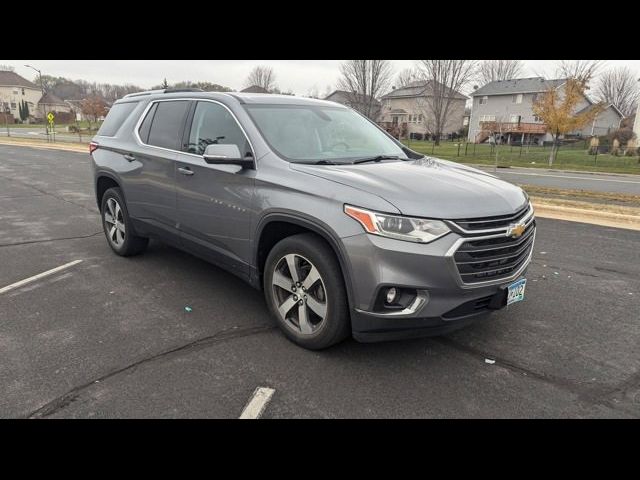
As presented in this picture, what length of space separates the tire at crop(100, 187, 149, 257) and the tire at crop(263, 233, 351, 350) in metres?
2.56

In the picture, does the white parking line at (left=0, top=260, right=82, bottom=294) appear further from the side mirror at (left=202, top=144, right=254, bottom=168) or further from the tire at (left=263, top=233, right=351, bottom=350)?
the tire at (left=263, top=233, right=351, bottom=350)

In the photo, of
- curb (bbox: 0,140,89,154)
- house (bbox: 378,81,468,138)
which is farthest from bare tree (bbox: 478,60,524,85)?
curb (bbox: 0,140,89,154)

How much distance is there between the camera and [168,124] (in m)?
4.77

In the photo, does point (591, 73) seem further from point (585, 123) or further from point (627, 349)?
point (627, 349)

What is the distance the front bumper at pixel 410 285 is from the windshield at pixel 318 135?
1.13m

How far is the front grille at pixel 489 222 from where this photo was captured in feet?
9.62

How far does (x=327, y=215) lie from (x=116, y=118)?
3.91 meters

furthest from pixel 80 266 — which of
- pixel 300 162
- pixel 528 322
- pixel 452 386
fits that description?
pixel 528 322

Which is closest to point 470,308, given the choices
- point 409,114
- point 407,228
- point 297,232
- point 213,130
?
point 407,228

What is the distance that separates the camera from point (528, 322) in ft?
13.1

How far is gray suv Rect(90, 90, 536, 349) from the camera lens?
290 cm

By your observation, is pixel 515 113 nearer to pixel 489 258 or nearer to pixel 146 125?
pixel 146 125

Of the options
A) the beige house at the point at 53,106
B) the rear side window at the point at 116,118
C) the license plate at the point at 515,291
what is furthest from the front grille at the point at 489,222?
the beige house at the point at 53,106

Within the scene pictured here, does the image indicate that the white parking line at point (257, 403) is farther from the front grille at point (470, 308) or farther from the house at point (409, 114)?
the house at point (409, 114)
